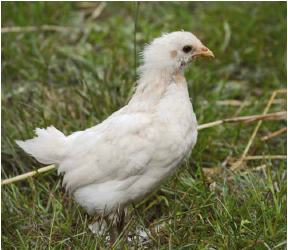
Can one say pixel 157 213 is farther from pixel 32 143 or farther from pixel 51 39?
pixel 51 39

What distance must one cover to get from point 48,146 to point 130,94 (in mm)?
841

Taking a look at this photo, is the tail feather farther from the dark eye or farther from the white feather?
the dark eye

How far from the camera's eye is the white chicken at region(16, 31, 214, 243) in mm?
2238

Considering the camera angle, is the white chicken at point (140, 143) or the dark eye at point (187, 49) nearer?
the white chicken at point (140, 143)

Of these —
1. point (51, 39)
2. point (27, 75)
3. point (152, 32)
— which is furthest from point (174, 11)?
point (27, 75)

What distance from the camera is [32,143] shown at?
2.53 metres

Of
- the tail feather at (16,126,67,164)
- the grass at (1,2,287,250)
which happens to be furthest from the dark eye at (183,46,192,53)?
the tail feather at (16,126,67,164)

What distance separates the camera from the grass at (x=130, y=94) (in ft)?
8.04

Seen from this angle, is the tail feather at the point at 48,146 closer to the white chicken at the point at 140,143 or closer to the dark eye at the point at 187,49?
the white chicken at the point at 140,143

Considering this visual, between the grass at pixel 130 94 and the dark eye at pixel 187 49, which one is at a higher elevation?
the dark eye at pixel 187 49

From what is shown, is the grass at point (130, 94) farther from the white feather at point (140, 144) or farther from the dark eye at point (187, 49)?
the dark eye at point (187, 49)

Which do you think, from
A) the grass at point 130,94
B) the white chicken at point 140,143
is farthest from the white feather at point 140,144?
the grass at point 130,94

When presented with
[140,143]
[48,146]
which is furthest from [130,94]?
[140,143]

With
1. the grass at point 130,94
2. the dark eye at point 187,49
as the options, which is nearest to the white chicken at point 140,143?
the dark eye at point 187,49
